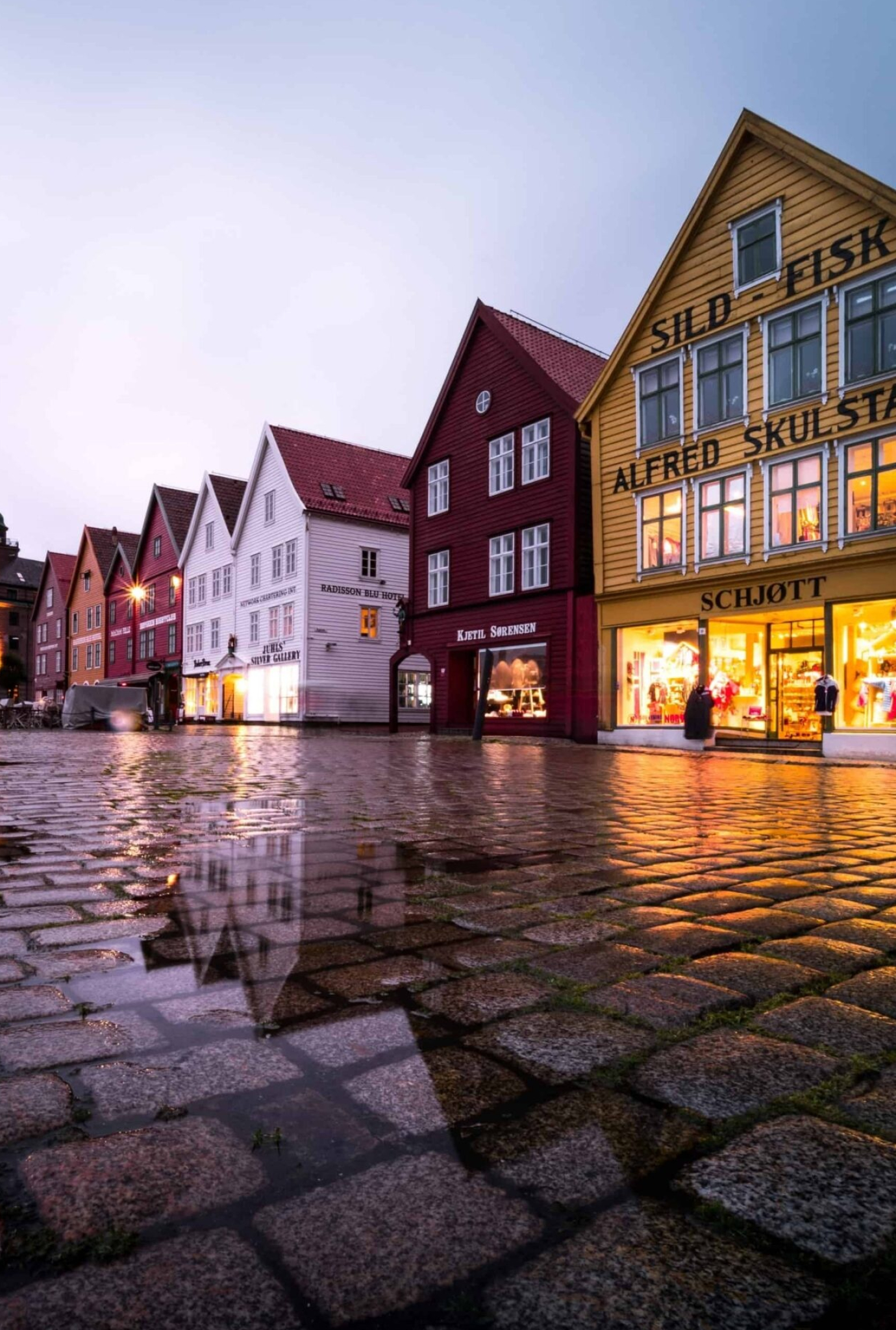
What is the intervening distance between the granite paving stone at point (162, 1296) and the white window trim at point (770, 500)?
20.2m

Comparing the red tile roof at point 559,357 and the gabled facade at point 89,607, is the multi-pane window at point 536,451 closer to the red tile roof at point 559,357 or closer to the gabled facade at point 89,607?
the red tile roof at point 559,357

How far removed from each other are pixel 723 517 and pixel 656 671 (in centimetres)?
431

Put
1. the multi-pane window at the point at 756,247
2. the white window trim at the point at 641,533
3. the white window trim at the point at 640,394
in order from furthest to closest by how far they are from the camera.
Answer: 1. the white window trim at the point at 640,394
2. the white window trim at the point at 641,533
3. the multi-pane window at the point at 756,247

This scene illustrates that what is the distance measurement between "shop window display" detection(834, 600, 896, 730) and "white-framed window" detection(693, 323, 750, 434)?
5552 mm

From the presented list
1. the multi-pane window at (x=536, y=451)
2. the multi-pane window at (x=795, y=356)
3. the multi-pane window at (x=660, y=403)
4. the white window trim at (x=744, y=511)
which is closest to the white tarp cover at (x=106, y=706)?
the multi-pane window at (x=536, y=451)

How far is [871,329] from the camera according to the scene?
19.0 metres

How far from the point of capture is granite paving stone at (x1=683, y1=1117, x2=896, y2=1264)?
148 centimetres

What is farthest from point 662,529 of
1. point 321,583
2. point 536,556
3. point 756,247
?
point 321,583

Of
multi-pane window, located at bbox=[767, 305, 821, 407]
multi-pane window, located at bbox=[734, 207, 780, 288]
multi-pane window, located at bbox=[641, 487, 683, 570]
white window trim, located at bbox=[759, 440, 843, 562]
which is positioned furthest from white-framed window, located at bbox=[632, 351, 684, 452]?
white window trim, located at bbox=[759, 440, 843, 562]

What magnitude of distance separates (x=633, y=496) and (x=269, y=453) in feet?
69.7

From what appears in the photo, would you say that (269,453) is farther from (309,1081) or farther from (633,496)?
(309,1081)

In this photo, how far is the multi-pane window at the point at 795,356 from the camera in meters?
20.1

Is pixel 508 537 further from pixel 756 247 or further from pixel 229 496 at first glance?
pixel 229 496

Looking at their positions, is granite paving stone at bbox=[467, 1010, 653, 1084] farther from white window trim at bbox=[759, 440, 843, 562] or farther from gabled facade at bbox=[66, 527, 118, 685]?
gabled facade at bbox=[66, 527, 118, 685]
